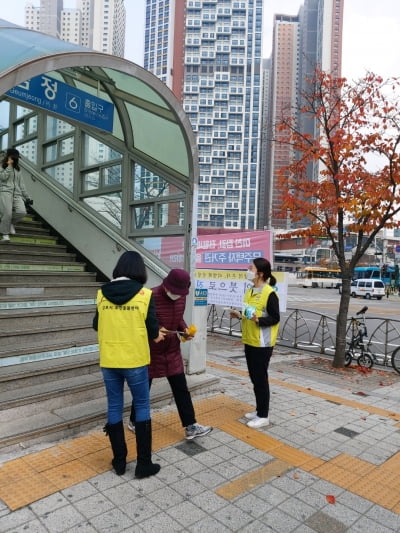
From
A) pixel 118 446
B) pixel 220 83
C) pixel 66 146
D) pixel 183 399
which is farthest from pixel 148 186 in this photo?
pixel 220 83

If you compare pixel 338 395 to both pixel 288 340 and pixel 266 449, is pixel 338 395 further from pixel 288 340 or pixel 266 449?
pixel 288 340

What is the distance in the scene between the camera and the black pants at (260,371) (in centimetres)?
409

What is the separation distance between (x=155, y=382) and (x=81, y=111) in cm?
362

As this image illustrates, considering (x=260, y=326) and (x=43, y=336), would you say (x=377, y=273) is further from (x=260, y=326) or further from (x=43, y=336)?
(x=43, y=336)

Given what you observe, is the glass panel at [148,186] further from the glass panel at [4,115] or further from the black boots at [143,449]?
the glass panel at [4,115]

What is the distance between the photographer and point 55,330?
4.88m

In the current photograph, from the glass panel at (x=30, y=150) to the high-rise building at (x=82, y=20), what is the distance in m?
77.1

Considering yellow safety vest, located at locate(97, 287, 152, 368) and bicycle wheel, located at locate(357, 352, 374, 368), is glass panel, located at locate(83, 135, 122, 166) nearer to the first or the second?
yellow safety vest, located at locate(97, 287, 152, 368)

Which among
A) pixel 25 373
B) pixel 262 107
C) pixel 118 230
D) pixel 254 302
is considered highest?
pixel 262 107

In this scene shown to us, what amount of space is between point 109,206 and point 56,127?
7.84 feet

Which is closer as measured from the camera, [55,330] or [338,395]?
[55,330]

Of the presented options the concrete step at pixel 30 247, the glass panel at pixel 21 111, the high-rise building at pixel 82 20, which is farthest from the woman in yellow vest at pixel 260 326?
the high-rise building at pixel 82 20

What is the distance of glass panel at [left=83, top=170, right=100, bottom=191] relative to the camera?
7367 millimetres

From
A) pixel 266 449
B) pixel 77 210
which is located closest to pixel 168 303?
pixel 266 449
